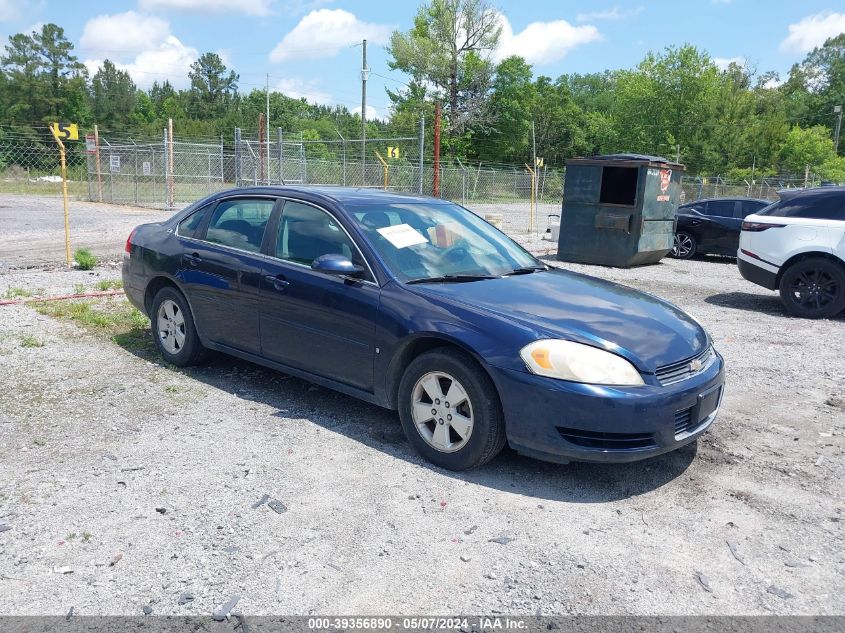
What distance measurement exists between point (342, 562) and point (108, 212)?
75.7 ft

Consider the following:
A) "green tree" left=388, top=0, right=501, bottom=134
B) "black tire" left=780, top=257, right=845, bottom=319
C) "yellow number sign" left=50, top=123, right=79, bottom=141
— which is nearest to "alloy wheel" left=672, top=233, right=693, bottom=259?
"black tire" left=780, top=257, right=845, bottom=319

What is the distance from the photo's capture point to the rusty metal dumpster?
42.6 ft

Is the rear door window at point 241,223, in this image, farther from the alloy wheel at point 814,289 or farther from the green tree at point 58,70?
the green tree at point 58,70

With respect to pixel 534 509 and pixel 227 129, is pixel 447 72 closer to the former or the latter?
pixel 227 129

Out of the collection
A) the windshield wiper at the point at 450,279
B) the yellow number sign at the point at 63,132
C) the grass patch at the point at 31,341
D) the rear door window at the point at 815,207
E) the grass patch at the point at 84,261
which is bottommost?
the grass patch at the point at 31,341

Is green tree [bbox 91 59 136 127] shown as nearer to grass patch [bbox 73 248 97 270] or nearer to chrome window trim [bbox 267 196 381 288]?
grass patch [bbox 73 248 97 270]

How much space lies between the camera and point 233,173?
29.9 m

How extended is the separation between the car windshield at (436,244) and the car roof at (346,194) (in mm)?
82

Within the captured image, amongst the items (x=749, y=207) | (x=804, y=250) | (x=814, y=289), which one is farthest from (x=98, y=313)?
(x=749, y=207)

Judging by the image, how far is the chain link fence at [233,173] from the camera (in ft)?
73.3

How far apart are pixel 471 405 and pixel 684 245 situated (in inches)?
526

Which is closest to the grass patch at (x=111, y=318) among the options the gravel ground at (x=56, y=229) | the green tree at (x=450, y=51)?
the gravel ground at (x=56, y=229)

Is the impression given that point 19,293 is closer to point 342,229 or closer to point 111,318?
point 111,318

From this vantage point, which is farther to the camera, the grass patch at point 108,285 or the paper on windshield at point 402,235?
the grass patch at point 108,285
